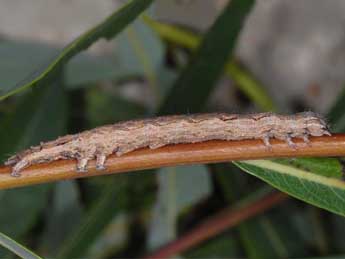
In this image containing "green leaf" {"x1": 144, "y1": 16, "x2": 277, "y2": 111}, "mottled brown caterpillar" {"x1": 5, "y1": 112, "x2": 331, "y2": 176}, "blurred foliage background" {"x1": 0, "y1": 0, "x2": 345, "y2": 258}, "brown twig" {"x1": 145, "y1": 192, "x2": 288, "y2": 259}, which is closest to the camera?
"mottled brown caterpillar" {"x1": 5, "y1": 112, "x2": 331, "y2": 176}

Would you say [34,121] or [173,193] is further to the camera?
[173,193]

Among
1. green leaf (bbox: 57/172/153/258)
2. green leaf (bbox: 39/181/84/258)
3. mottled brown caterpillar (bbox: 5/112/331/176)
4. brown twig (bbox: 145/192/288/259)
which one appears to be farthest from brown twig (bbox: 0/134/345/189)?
green leaf (bbox: 39/181/84/258)

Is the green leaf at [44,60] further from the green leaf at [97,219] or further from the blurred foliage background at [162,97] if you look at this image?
the green leaf at [97,219]

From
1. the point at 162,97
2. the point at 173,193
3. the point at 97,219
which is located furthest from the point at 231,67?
the point at 97,219

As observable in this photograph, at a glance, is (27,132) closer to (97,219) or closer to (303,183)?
(97,219)

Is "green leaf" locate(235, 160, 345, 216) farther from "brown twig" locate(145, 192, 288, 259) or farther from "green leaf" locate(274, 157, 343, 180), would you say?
"brown twig" locate(145, 192, 288, 259)
